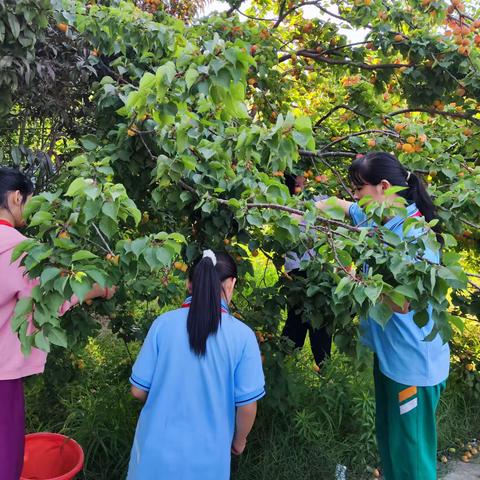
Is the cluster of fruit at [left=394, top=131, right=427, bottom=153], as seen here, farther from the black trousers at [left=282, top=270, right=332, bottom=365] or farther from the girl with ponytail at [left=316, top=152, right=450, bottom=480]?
the black trousers at [left=282, top=270, right=332, bottom=365]

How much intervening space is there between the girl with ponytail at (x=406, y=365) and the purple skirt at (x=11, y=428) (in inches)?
54.1

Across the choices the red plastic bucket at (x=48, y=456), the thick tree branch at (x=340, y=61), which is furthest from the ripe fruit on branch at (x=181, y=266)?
the thick tree branch at (x=340, y=61)

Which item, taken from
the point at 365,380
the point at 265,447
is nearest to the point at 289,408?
the point at 265,447

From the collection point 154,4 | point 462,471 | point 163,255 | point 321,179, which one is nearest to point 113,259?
point 163,255

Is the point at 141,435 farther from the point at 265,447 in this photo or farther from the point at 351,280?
the point at 265,447

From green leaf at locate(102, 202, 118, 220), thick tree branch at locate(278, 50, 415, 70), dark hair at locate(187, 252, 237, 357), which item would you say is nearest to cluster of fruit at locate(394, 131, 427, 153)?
thick tree branch at locate(278, 50, 415, 70)

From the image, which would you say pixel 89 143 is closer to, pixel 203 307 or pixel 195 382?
pixel 203 307

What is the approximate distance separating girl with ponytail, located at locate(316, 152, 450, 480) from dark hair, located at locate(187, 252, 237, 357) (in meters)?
0.56

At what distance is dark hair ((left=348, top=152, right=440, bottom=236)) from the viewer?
2143 millimetres

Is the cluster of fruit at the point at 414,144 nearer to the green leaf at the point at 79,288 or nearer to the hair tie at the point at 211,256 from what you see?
the hair tie at the point at 211,256

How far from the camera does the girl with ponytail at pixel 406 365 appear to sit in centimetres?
207

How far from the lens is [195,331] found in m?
1.72

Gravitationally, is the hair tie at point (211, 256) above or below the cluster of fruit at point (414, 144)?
below

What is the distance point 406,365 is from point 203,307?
3.03 feet
